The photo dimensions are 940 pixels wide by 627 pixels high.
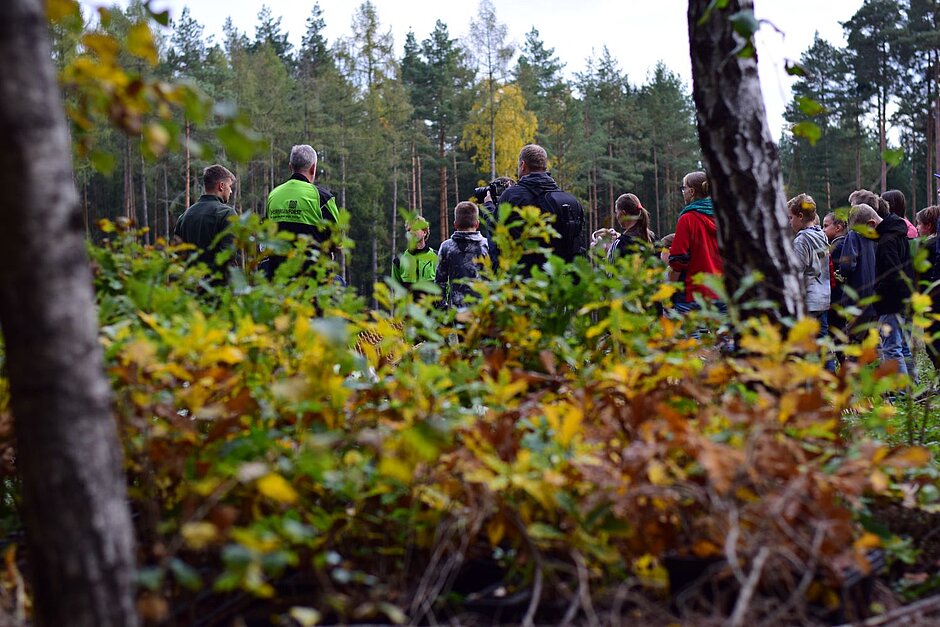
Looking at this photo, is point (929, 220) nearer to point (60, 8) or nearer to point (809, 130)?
point (809, 130)

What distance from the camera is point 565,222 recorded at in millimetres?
5672

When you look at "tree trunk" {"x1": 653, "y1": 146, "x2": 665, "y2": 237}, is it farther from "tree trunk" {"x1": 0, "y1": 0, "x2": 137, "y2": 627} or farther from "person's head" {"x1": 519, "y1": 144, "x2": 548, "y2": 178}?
"tree trunk" {"x1": 0, "y1": 0, "x2": 137, "y2": 627}

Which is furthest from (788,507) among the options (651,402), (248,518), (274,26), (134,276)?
(274,26)

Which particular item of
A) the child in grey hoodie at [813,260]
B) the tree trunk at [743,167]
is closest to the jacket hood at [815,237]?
the child in grey hoodie at [813,260]

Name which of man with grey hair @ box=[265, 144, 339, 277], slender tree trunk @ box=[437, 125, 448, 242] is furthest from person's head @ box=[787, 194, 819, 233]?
slender tree trunk @ box=[437, 125, 448, 242]

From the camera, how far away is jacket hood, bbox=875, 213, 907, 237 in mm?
6953

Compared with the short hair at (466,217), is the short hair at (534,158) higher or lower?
higher

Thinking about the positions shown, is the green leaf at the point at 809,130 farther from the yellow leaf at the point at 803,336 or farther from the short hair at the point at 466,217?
the short hair at the point at 466,217

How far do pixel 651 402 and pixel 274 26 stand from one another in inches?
2324

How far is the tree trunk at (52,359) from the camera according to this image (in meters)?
1.23

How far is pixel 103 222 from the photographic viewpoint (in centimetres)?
266

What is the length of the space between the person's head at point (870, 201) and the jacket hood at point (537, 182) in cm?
221

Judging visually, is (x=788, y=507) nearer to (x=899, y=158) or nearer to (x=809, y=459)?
(x=809, y=459)

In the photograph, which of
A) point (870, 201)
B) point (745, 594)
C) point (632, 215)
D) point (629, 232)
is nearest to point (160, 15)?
point (745, 594)
